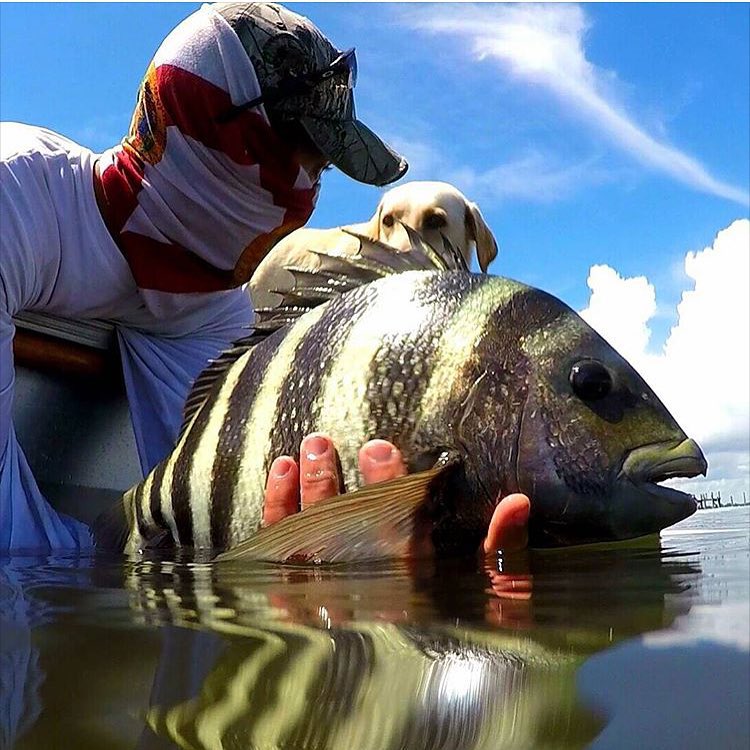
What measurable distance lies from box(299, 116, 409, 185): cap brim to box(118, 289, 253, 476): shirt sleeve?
0.47 metres

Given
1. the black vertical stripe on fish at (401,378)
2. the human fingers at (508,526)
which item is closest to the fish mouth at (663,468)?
the human fingers at (508,526)

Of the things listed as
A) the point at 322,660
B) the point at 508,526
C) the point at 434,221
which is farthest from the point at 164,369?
the point at 434,221

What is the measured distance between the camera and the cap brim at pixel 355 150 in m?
1.83

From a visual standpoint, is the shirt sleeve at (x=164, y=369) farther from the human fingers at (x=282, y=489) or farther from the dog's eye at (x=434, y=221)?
the dog's eye at (x=434, y=221)

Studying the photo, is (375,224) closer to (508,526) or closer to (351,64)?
(351,64)

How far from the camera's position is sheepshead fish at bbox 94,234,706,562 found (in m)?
0.99

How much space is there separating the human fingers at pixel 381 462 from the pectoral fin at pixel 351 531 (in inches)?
2.5

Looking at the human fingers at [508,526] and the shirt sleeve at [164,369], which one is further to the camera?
the shirt sleeve at [164,369]

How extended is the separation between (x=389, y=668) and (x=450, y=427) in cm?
73

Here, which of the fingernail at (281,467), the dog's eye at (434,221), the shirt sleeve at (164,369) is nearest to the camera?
the fingernail at (281,467)

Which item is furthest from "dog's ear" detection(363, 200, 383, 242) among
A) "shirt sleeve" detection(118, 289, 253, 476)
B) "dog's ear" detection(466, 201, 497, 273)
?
"shirt sleeve" detection(118, 289, 253, 476)

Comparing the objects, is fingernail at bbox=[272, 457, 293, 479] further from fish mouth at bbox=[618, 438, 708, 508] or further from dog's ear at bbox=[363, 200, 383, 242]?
dog's ear at bbox=[363, 200, 383, 242]

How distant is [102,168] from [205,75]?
309 millimetres

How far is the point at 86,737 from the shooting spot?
0.95ft
